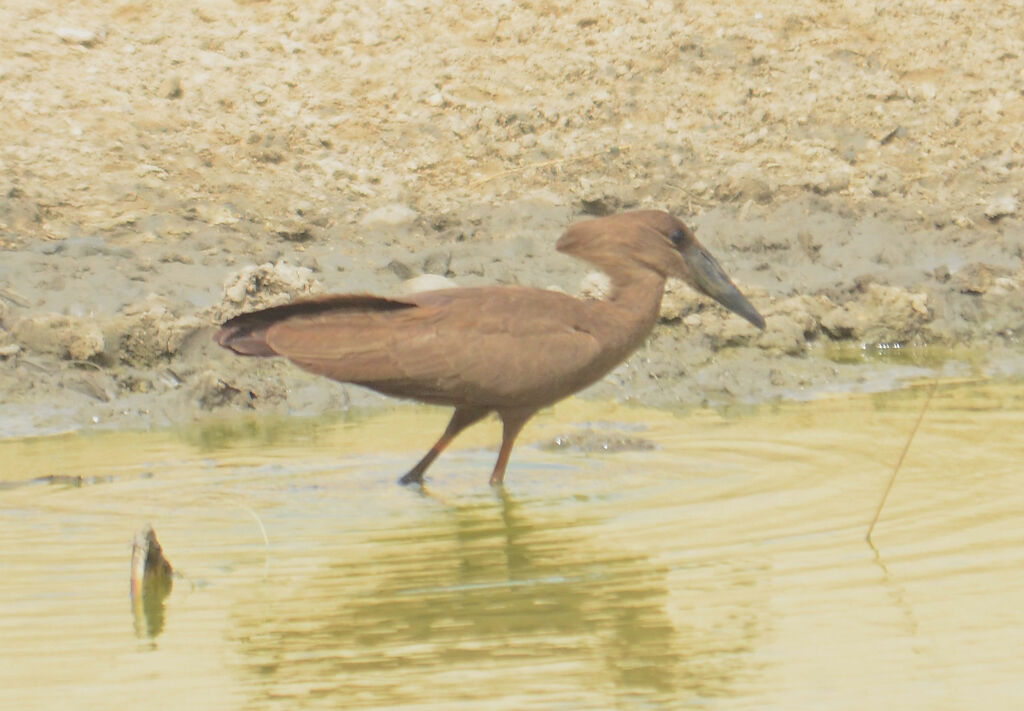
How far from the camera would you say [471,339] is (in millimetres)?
6105

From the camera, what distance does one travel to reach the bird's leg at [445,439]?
645cm

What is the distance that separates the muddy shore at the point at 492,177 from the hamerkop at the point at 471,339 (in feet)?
6.15

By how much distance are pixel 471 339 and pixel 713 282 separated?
1092 millimetres

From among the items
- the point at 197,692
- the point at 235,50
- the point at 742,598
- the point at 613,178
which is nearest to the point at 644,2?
the point at 613,178

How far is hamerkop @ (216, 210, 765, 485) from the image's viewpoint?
6.08 metres

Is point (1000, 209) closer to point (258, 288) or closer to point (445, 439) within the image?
point (258, 288)

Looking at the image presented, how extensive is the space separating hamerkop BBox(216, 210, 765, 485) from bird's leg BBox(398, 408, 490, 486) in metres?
0.06

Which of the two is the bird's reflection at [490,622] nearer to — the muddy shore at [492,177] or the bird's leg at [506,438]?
the bird's leg at [506,438]

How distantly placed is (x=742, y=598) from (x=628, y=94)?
7.17m

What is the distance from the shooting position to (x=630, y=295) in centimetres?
638

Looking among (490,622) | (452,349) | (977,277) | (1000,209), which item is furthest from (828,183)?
(490,622)

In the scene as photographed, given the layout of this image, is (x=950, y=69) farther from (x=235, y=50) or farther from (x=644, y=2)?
(x=235, y=50)

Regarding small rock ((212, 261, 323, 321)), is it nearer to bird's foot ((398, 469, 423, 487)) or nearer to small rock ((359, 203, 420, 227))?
small rock ((359, 203, 420, 227))

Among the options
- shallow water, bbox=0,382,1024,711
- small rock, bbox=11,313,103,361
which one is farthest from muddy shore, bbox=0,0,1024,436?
shallow water, bbox=0,382,1024,711
